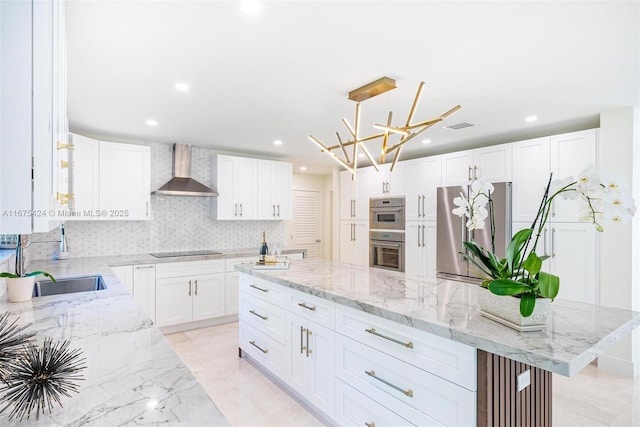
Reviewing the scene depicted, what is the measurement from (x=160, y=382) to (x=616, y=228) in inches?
149

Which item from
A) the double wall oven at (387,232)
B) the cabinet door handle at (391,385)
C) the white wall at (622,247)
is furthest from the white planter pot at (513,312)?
the double wall oven at (387,232)

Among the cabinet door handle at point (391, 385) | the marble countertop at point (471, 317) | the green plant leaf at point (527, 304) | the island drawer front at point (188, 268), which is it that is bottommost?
the cabinet door handle at point (391, 385)

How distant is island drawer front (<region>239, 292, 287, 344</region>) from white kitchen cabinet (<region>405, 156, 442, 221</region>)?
8.75ft

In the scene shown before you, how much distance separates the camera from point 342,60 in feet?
7.05

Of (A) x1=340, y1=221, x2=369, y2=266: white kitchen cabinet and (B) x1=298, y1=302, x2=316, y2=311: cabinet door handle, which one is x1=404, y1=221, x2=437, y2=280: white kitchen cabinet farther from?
(B) x1=298, y1=302, x2=316, y2=311: cabinet door handle

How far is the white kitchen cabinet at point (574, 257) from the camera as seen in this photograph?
326cm

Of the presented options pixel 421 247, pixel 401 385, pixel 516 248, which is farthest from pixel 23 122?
pixel 421 247

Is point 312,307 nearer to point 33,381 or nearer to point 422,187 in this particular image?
point 33,381

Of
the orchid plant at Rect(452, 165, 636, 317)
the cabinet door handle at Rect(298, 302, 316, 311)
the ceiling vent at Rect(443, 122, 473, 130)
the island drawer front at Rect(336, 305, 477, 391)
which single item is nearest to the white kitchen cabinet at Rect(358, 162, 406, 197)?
the ceiling vent at Rect(443, 122, 473, 130)

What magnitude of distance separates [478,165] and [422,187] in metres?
0.80

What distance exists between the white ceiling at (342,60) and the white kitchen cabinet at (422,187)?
1028mm

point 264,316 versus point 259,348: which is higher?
point 264,316

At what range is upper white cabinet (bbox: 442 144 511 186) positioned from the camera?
3.90 meters

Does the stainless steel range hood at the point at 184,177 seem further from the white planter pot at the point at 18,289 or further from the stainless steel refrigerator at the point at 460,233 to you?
the stainless steel refrigerator at the point at 460,233
